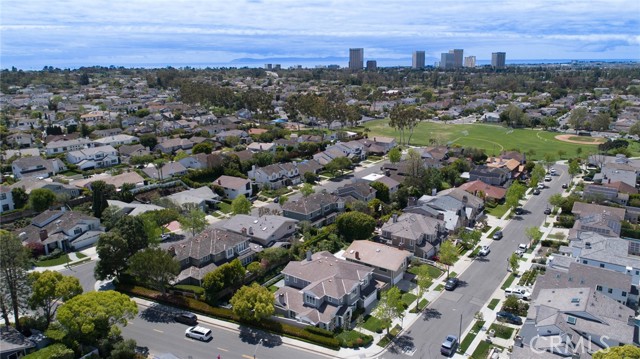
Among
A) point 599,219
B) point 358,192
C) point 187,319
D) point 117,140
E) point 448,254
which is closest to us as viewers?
point 187,319

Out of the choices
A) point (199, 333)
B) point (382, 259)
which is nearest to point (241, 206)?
point (382, 259)

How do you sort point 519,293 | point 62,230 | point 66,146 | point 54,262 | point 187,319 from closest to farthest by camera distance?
point 187,319 < point 519,293 < point 54,262 < point 62,230 < point 66,146

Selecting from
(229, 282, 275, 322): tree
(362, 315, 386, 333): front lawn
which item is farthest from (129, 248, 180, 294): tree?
(362, 315, 386, 333): front lawn

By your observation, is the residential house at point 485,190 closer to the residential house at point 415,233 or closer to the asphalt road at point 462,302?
the asphalt road at point 462,302

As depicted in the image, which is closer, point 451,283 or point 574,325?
point 574,325

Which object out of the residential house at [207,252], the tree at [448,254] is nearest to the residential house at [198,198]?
the residential house at [207,252]

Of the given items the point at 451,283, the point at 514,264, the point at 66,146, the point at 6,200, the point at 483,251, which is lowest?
the point at 451,283

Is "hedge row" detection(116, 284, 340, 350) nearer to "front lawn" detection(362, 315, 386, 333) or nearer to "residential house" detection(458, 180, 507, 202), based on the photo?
"front lawn" detection(362, 315, 386, 333)

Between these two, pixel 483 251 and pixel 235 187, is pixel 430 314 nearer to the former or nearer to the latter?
pixel 483 251
